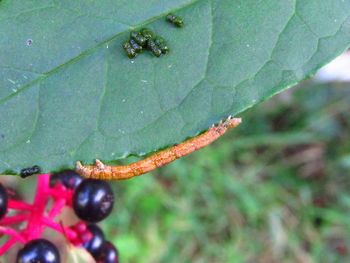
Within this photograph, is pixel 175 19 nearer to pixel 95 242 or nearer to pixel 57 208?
pixel 57 208

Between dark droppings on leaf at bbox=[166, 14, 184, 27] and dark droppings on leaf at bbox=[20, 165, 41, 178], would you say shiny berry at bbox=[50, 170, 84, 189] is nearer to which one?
dark droppings on leaf at bbox=[20, 165, 41, 178]

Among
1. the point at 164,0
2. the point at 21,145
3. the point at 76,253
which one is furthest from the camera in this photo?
the point at 76,253

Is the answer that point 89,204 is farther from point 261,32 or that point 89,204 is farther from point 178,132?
point 261,32

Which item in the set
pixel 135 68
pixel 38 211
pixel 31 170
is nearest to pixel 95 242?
pixel 38 211

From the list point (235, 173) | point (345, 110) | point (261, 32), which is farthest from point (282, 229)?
point (261, 32)

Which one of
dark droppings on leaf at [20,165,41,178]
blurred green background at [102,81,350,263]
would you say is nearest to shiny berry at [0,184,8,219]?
dark droppings on leaf at [20,165,41,178]
